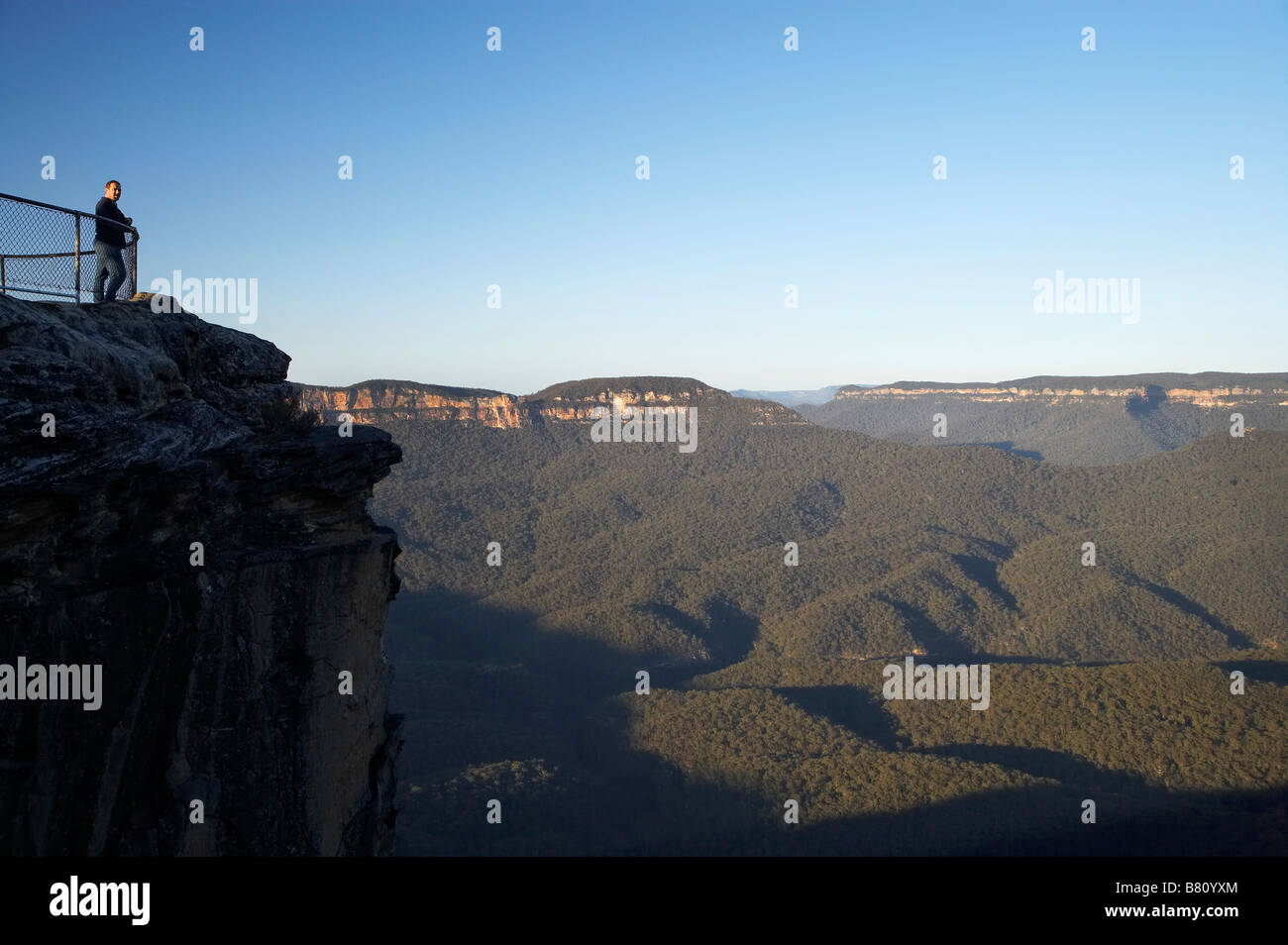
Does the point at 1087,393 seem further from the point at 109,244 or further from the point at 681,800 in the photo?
the point at 109,244

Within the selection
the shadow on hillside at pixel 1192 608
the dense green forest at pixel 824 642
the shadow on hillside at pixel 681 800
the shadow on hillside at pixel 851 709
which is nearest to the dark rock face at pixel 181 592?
the shadow on hillside at pixel 681 800

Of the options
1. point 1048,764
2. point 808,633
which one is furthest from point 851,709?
point 808,633

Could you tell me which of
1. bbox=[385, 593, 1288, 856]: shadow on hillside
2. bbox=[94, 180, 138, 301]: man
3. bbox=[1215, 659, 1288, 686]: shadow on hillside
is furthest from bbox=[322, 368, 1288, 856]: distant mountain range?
bbox=[94, 180, 138, 301]: man

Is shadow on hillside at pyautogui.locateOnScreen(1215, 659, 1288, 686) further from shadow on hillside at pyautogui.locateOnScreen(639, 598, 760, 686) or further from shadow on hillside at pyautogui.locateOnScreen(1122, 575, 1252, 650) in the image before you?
shadow on hillside at pyautogui.locateOnScreen(639, 598, 760, 686)

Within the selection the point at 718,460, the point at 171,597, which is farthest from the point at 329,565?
the point at 718,460

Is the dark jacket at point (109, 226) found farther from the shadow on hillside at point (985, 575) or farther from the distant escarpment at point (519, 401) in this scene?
the distant escarpment at point (519, 401)
